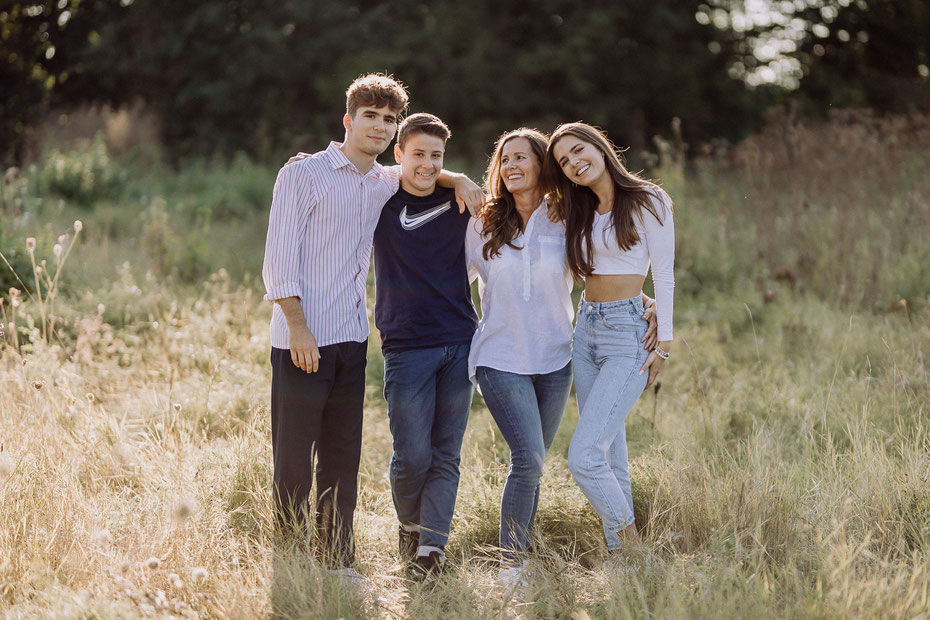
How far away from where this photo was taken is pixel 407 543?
3781 mm

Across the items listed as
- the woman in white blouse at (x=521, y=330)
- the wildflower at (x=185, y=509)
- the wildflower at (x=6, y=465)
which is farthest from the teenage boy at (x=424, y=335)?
the wildflower at (x=6, y=465)

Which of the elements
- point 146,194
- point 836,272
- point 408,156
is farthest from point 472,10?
point 408,156

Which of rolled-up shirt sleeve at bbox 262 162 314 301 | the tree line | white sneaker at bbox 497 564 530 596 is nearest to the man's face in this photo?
rolled-up shirt sleeve at bbox 262 162 314 301

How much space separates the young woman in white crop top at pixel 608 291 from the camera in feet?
11.3

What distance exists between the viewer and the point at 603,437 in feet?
11.2

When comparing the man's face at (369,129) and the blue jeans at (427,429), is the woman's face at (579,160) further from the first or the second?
the blue jeans at (427,429)

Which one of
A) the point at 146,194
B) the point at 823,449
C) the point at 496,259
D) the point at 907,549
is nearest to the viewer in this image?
the point at 907,549

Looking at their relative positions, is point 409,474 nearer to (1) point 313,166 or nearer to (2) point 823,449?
(1) point 313,166

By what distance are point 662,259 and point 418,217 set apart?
3.55ft

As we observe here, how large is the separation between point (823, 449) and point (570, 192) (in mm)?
2050

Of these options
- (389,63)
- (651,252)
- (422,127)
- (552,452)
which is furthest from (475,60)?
(651,252)

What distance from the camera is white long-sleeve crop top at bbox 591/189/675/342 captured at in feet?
11.5

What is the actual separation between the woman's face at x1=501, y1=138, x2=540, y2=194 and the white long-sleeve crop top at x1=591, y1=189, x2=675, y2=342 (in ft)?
1.20

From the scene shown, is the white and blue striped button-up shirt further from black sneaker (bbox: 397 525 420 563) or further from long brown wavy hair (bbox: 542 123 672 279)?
black sneaker (bbox: 397 525 420 563)
